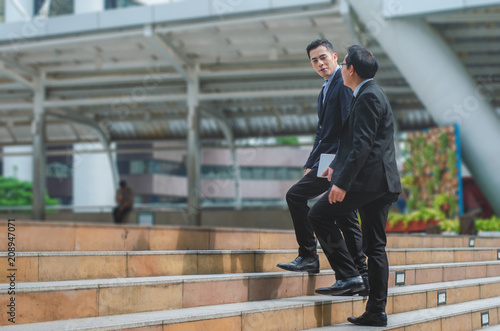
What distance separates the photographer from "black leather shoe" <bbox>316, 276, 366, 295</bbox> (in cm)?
413

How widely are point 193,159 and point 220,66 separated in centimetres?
276

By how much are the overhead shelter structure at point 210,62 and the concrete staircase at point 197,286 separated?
297 inches

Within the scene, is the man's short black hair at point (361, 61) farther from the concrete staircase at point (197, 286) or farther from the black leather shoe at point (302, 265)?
the concrete staircase at point (197, 286)

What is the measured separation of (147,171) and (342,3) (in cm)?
4281

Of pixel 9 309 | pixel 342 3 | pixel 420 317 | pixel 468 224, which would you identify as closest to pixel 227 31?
pixel 342 3

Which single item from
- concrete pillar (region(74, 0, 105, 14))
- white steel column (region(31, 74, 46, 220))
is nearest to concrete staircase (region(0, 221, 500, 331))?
white steel column (region(31, 74, 46, 220))

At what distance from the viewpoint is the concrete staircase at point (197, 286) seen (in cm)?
339

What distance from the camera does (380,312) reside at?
13.3ft

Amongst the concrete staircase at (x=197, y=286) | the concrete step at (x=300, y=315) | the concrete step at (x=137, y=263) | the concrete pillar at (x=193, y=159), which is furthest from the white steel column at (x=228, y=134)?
the concrete step at (x=137, y=263)

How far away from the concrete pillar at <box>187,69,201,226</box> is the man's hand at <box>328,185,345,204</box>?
546 inches

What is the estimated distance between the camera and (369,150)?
390 centimetres

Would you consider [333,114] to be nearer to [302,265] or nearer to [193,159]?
[302,265]

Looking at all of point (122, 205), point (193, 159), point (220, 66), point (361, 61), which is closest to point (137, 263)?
point (361, 61)

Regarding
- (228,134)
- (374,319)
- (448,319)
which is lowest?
(448,319)
